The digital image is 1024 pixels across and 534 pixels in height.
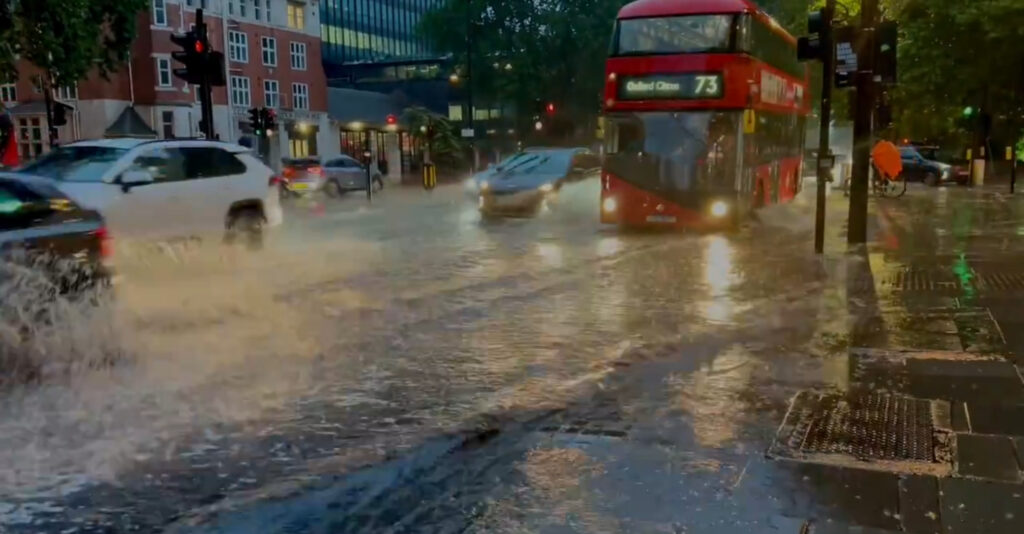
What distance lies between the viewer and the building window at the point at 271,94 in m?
56.8

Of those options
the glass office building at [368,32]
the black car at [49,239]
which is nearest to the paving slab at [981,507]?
the black car at [49,239]

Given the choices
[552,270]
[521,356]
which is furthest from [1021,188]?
A: [521,356]

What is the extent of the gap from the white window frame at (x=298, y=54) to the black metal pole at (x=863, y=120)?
1988 inches

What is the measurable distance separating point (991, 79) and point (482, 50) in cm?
3223

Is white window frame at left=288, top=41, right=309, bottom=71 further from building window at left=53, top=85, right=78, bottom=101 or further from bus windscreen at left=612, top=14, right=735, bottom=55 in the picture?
bus windscreen at left=612, top=14, right=735, bottom=55

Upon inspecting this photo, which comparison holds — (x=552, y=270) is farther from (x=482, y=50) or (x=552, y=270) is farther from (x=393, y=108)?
(x=393, y=108)

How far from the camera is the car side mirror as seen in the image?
11.4 metres

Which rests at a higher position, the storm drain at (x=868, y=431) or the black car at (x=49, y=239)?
the black car at (x=49, y=239)

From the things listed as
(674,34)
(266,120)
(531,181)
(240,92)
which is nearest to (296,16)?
(240,92)

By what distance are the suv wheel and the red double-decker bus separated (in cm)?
667

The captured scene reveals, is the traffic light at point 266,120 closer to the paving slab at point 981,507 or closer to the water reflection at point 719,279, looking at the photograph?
the water reflection at point 719,279

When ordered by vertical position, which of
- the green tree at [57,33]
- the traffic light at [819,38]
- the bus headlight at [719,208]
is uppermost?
the green tree at [57,33]

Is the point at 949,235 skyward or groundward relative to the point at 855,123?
groundward

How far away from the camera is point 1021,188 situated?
106 feet
